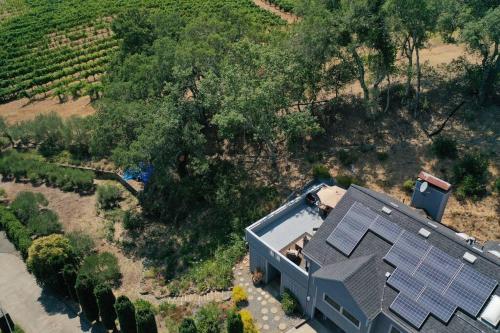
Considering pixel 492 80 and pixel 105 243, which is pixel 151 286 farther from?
pixel 492 80

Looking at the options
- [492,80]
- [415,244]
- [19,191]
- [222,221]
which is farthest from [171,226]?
[492,80]

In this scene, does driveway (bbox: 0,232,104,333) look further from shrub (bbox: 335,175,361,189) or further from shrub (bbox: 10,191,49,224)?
shrub (bbox: 335,175,361,189)

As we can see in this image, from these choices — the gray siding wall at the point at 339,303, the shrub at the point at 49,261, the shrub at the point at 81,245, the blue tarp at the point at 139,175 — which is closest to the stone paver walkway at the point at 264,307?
the gray siding wall at the point at 339,303

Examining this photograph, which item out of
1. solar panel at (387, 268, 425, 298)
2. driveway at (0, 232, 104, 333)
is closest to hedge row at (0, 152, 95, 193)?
driveway at (0, 232, 104, 333)

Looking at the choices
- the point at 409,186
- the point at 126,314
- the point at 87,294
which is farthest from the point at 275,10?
the point at 126,314

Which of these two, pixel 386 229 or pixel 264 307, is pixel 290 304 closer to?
pixel 264 307
